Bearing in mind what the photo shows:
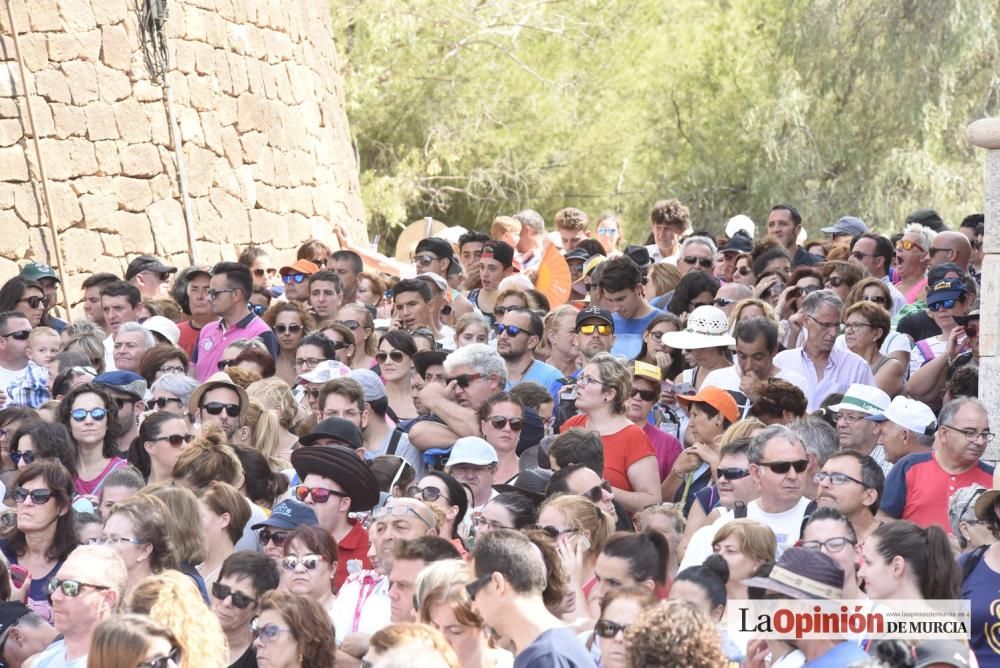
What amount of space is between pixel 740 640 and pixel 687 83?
858 inches

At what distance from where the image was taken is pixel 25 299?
37.8ft

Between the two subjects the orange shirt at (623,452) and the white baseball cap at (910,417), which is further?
the orange shirt at (623,452)

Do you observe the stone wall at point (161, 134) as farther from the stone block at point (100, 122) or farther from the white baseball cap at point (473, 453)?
the white baseball cap at point (473, 453)

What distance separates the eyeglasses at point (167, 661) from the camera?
17.0ft

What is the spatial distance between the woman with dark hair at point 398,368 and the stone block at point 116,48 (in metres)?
5.84

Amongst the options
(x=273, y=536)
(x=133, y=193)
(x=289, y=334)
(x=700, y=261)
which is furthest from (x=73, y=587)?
(x=133, y=193)

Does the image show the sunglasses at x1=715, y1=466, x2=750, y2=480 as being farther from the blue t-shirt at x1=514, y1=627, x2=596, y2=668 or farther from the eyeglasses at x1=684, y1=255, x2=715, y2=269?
the eyeglasses at x1=684, y1=255, x2=715, y2=269

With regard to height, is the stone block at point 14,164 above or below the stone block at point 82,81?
below

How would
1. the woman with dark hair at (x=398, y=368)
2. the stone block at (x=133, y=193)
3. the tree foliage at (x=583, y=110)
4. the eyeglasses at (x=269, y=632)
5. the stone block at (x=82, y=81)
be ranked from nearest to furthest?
the eyeglasses at (x=269, y=632) < the woman with dark hair at (x=398, y=368) < the stone block at (x=82, y=81) < the stone block at (x=133, y=193) < the tree foliage at (x=583, y=110)

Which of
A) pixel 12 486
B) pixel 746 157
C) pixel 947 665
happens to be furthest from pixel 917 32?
pixel 947 665

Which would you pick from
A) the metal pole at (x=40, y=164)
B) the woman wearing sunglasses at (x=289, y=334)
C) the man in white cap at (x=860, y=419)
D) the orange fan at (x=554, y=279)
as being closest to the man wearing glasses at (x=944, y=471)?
the man in white cap at (x=860, y=419)

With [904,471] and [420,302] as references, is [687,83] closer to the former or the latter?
[420,302]

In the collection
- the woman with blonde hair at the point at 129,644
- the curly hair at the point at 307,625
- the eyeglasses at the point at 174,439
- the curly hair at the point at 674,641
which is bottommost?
the eyeglasses at the point at 174,439

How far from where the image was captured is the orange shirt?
325 inches
